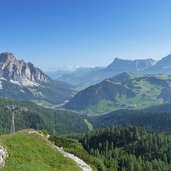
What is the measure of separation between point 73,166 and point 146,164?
7504 centimetres

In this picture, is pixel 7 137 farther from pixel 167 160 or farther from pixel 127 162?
pixel 167 160

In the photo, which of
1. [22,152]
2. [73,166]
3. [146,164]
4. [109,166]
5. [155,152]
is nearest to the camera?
[22,152]

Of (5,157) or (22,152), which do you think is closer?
(5,157)

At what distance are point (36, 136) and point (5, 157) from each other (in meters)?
26.8

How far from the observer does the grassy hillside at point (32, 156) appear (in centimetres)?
6969

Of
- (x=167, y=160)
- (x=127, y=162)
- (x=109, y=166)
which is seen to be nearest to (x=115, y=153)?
(x=127, y=162)

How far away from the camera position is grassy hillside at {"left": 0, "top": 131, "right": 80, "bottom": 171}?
69.7 m

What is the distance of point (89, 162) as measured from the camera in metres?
99.2

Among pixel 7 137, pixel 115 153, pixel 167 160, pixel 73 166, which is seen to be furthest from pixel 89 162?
pixel 167 160

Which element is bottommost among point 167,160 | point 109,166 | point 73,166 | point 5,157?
point 167,160

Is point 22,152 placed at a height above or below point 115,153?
above

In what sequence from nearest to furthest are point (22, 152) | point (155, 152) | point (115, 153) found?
point (22, 152), point (115, 153), point (155, 152)

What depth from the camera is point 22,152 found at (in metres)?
77.2

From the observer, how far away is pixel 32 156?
256 feet
